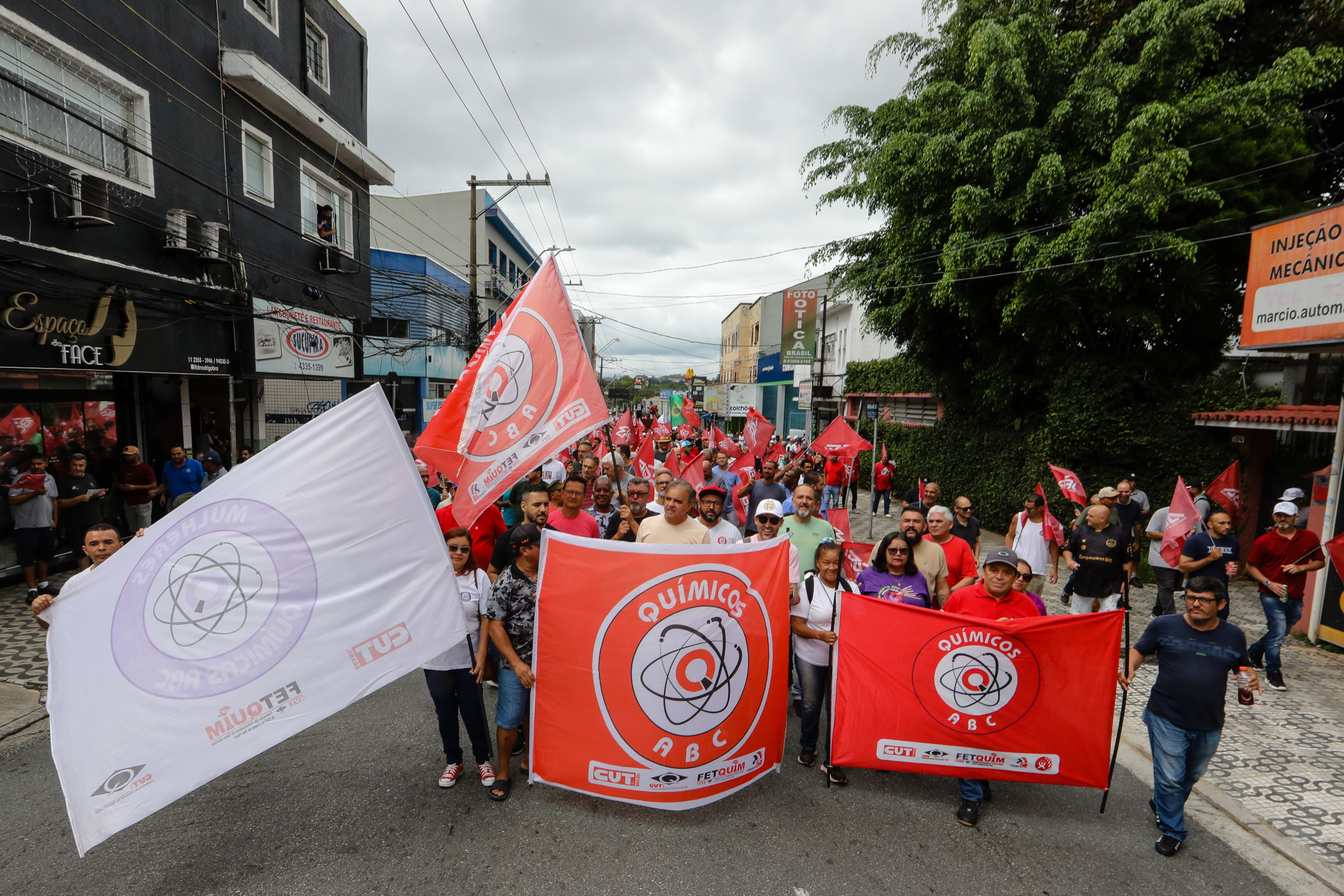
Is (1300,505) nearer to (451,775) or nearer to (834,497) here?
(834,497)

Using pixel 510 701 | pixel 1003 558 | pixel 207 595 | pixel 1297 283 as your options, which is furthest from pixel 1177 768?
pixel 1297 283

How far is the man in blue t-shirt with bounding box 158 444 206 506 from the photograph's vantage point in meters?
9.46

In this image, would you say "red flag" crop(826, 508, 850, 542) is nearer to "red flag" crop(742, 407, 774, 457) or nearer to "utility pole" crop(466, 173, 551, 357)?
"red flag" crop(742, 407, 774, 457)

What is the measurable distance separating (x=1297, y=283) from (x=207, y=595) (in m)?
10.5

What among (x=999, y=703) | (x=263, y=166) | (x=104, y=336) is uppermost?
(x=263, y=166)

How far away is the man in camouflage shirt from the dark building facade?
721cm

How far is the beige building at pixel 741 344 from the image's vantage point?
56469 mm

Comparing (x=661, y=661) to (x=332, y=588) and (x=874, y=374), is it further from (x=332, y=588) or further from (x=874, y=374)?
(x=874, y=374)

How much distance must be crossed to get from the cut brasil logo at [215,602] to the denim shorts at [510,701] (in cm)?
128

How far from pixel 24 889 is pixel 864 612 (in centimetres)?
469

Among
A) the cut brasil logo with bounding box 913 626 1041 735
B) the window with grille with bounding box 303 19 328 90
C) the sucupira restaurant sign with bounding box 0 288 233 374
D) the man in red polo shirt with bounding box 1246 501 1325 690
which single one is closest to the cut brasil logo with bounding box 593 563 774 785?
the cut brasil logo with bounding box 913 626 1041 735

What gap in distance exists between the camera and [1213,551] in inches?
236

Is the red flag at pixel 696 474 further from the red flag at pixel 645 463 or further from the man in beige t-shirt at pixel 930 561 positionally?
the man in beige t-shirt at pixel 930 561

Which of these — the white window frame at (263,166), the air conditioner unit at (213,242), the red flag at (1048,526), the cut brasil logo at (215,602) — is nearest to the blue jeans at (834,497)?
the red flag at (1048,526)
